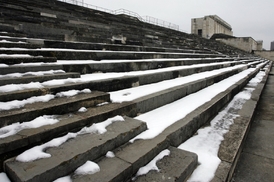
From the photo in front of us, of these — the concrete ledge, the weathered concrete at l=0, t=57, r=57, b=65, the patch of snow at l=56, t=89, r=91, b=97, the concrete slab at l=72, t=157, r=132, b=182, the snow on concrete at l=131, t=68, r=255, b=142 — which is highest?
the weathered concrete at l=0, t=57, r=57, b=65

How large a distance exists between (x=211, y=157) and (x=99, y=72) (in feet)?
7.23

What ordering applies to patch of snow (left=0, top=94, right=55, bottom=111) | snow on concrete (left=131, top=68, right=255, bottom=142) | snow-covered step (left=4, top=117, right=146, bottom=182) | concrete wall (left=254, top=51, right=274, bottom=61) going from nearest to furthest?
snow-covered step (left=4, top=117, right=146, bottom=182) < patch of snow (left=0, top=94, right=55, bottom=111) < snow on concrete (left=131, top=68, right=255, bottom=142) < concrete wall (left=254, top=51, right=274, bottom=61)

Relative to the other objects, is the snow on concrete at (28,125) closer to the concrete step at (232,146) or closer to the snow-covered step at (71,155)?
the snow-covered step at (71,155)

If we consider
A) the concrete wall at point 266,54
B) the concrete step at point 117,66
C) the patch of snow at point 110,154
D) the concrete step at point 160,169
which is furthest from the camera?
the concrete wall at point 266,54

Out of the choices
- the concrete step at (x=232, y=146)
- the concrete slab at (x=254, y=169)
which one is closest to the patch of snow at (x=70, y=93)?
the concrete step at (x=232, y=146)

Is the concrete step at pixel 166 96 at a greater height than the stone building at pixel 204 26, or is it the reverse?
the stone building at pixel 204 26

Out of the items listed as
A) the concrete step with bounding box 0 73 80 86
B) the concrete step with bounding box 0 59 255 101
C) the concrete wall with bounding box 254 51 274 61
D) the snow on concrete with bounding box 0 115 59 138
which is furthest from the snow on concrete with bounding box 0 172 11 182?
the concrete wall with bounding box 254 51 274 61

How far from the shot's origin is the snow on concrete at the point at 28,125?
1.19 meters

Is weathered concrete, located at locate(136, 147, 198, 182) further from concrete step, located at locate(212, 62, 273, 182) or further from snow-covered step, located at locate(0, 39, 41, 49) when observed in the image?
snow-covered step, located at locate(0, 39, 41, 49)

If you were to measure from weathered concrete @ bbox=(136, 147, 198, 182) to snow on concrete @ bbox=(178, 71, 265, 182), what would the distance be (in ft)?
0.27

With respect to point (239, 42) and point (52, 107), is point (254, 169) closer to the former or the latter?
point (52, 107)

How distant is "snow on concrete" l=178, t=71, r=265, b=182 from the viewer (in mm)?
1429

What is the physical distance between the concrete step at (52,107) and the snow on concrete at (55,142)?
0.99 feet

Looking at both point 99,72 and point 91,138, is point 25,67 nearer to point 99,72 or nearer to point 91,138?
point 99,72
